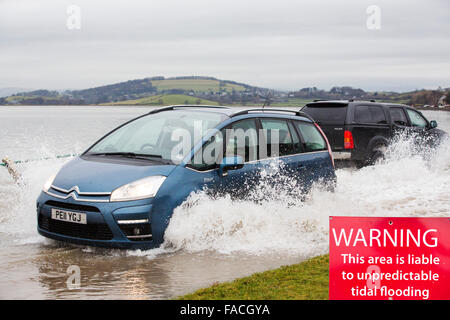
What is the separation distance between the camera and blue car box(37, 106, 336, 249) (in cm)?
638

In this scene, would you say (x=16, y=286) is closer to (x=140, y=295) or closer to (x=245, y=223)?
(x=140, y=295)

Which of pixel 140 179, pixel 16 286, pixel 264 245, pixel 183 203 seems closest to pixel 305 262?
pixel 264 245

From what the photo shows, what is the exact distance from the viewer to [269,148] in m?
8.01

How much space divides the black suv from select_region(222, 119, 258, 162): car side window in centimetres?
653

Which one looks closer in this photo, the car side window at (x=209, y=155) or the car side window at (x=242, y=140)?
the car side window at (x=209, y=155)

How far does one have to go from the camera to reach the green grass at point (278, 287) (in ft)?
16.4

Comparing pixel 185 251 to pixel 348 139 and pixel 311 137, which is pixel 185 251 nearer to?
pixel 311 137

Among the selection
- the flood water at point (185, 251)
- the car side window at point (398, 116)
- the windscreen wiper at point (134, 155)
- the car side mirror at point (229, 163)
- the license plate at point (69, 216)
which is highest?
the car side window at point (398, 116)

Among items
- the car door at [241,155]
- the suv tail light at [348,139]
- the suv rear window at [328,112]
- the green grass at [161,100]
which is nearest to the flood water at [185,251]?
the car door at [241,155]

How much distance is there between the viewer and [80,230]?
6441mm

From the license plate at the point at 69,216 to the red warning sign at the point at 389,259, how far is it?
11.1 ft

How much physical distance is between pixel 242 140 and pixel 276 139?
71cm

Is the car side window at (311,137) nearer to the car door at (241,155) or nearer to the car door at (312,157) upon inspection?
the car door at (312,157)

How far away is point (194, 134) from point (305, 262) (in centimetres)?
223
